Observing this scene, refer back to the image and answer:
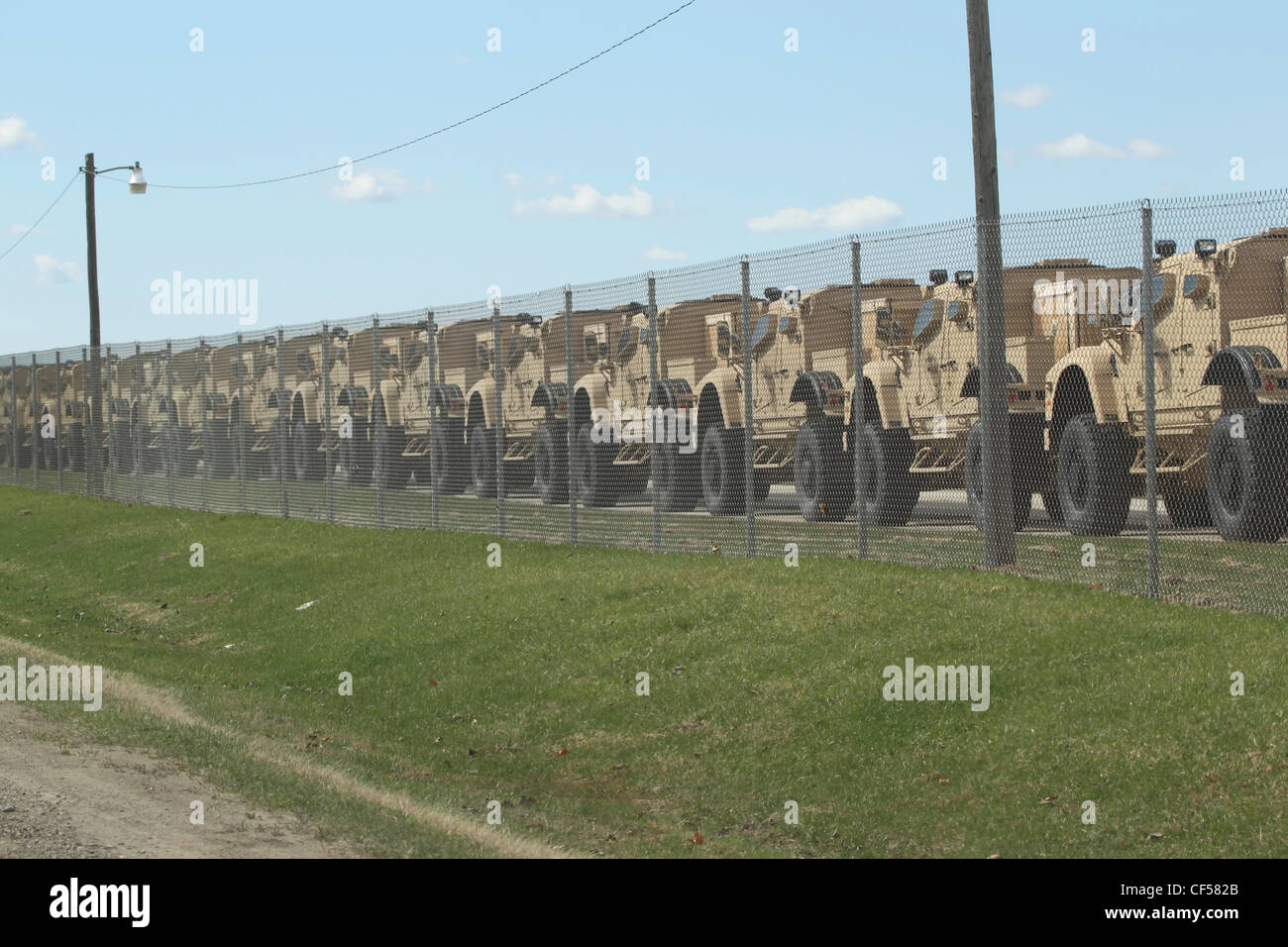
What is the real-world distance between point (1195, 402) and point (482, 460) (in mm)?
10328

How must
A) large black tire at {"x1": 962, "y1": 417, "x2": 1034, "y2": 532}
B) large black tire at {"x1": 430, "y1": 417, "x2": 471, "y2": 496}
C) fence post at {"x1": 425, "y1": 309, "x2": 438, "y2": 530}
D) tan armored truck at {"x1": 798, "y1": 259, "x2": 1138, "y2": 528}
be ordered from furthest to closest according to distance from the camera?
1. large black tire at {"x1": 430, "y1": 417, "x2": 471, "y2": 496}
2. fence post at {"x1": 425, "y1": 309, "x2": 438, "y2": 530}
3. tan armored truck at {"x1": 798, "y1": 259, "x2": 1138, "y2": 528}
4. large black tire at {"x1": 962, "y1": 417, "x2": 1034, "y2": 532}

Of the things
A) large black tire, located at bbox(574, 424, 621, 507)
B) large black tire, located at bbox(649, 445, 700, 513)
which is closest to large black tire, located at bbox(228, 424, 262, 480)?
large black tire, located at bbox(574, 424, 621, 507)

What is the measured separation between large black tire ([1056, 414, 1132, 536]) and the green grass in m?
1.88

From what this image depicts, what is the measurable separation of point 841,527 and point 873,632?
13.9 ft

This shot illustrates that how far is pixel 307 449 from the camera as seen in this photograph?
85.5 feet

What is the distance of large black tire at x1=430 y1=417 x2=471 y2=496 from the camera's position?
19219 millimetres

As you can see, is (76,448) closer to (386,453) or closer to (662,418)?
(386,453)

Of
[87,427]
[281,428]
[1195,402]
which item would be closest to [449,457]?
[281,428]

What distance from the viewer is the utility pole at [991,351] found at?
1164cm

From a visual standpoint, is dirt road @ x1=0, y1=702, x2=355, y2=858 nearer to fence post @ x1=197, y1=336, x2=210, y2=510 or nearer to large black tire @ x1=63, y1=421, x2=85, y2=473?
fence post @ x1=197, y1=336, x2=210, y2=510

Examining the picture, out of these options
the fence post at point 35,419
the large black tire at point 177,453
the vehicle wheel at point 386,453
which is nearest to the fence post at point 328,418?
the vehicle wheel at point 386,453

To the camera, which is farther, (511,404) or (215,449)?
(215,449)

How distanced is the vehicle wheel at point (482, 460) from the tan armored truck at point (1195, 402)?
7423 millimetres
